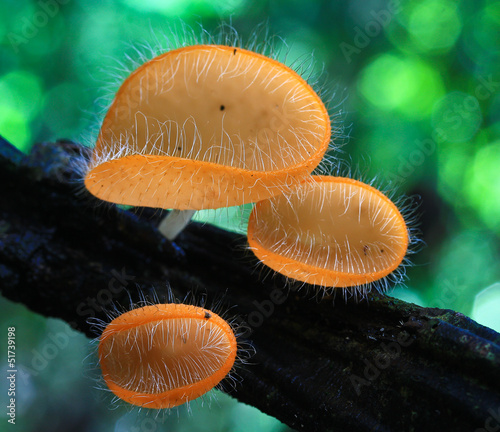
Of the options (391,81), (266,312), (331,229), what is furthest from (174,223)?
(391,81)

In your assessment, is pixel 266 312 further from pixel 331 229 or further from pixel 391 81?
pixel 391 81

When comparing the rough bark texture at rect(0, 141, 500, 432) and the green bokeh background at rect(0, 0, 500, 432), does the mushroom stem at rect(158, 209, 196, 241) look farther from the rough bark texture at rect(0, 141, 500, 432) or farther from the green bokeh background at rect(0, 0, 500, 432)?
the green bokeh background at rect(0, 0, 500, 432)

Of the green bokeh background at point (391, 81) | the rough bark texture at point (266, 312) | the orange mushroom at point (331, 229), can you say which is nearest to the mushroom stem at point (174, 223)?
the rough bark texture at point (266, 312)

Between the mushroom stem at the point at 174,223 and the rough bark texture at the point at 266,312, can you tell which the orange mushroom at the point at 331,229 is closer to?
the rough bark texture at the point at 266,312

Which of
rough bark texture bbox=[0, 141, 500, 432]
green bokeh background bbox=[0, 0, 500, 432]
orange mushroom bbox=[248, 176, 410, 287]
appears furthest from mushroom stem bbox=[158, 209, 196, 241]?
green bokeh background bbox=[0, 0, 500, 432]

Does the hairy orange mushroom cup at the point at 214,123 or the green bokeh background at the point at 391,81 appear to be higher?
the green bokeh background at the point at 391,81

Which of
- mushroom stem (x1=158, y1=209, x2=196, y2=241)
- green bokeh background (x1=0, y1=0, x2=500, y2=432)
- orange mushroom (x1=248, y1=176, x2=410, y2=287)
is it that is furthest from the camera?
green bokeh background (x1=0, y1=0, x2=500, y2=432)
